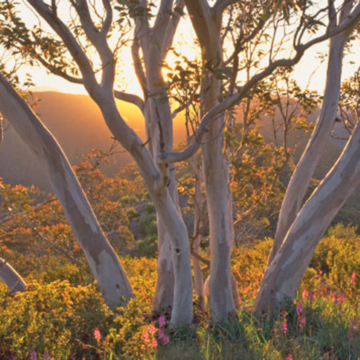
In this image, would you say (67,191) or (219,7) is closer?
(219,7)

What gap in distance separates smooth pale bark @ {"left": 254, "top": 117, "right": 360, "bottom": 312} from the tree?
512 millimetres

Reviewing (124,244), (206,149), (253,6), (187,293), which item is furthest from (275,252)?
(124,244)

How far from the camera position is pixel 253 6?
216 inches

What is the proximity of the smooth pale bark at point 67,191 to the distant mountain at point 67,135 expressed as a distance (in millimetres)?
40529

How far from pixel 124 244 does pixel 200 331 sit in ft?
27.6

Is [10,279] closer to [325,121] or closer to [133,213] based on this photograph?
[325,121]

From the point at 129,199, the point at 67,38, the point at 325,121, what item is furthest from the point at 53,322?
the point at 129,199

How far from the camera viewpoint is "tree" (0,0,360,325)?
3.64 m

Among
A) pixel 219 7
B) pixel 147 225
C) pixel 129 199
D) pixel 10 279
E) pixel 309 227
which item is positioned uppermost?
pixel 219 7

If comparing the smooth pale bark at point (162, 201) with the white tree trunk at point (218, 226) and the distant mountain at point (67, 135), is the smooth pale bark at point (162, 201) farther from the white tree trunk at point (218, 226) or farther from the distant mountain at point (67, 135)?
the distant mountain at point (67, 135)

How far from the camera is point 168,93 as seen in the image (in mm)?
3795

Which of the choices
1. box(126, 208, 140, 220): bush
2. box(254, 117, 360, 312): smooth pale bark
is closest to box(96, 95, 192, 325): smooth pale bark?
box(254, 117, 360, 312): smooth pale bark

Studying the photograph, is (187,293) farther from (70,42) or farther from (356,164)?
(70,42)

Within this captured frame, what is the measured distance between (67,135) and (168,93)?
55564 mm
